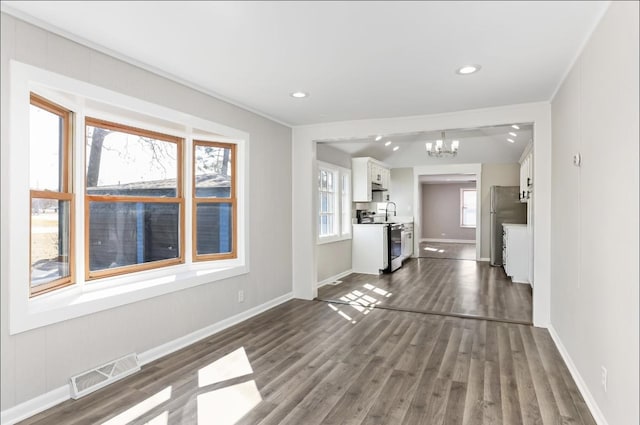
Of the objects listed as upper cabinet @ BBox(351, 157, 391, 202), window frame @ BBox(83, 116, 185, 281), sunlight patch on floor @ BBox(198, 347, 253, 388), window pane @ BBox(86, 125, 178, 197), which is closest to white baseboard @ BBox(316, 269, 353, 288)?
upper cabinet @ BBox(351, 157, 391, 202)

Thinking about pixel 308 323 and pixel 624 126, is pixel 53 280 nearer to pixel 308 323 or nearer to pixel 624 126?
pixel 308 323

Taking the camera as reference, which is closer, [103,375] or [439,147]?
[103,375]

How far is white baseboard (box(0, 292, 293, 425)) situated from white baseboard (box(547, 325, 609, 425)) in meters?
3.24

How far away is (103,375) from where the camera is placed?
279 cm

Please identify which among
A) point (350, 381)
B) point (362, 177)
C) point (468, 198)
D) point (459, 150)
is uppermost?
point (459, 150)

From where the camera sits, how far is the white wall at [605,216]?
183cm

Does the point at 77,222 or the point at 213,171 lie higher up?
the point at 213,171

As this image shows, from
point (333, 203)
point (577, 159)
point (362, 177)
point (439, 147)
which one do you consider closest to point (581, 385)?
point (577, 159)

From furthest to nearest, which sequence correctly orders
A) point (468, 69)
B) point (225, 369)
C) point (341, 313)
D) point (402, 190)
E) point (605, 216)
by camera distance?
1. point (402, 190)
2. point (341, 313)
3. point (468, 69)
4. point (225, 369)
5. point (605, 216)

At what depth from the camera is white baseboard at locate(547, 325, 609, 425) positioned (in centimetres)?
230

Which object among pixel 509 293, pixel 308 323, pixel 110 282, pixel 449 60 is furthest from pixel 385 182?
pixel 110 282

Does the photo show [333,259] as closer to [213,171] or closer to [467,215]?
[213,171]

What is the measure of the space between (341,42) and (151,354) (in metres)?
3.00

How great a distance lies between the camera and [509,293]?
579 centimetres
